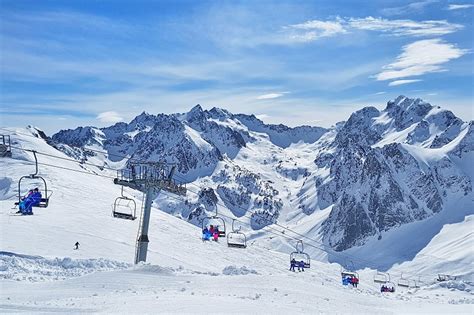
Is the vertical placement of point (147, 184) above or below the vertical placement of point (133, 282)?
above

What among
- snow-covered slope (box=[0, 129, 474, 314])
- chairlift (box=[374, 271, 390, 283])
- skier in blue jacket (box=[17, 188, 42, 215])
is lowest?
chairlift (box=[374, 271, 390, 283])

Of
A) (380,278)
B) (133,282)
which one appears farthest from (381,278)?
(133,282)

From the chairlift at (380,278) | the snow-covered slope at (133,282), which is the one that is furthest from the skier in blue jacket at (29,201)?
the chairlift at (380,278)

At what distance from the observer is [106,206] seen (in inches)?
3231

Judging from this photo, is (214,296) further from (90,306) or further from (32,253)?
(32,253)

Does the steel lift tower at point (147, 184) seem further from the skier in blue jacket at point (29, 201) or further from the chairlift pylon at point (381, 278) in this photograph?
the chairlift pylon at point (381, 278)

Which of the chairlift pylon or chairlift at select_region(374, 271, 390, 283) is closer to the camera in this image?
the chairlift pylon

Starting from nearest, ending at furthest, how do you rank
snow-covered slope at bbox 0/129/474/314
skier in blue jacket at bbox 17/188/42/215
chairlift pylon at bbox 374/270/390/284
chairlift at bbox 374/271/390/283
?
1. snow-covered slope at bbox 0/129/474/314
2. skier in blue jacket at bbox 17/188/42/215
3. chairlift pylon at bbox 374/270/390/284
4. chairlift at bbox 374/271/390/283

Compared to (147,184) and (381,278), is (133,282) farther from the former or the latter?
(381,278)

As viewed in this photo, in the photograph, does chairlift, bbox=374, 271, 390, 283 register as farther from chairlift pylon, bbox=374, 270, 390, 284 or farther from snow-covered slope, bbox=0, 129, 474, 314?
snow-covered slope, bbox=0, 129, 474, 314

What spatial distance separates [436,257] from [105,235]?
6363 inches

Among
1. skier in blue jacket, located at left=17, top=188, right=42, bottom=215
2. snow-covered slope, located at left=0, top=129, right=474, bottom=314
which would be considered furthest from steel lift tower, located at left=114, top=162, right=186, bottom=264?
skier in blue jacket, located at left=17, top=188, right=42, bottom=215

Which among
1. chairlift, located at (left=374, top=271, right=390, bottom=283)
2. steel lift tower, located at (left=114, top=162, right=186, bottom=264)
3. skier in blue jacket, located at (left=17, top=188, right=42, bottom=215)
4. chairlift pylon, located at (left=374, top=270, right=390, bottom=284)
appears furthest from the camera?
chairlift, located at (left=374, top=271, right=390, bottom=283)

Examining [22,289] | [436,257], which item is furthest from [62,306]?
[436,257]
